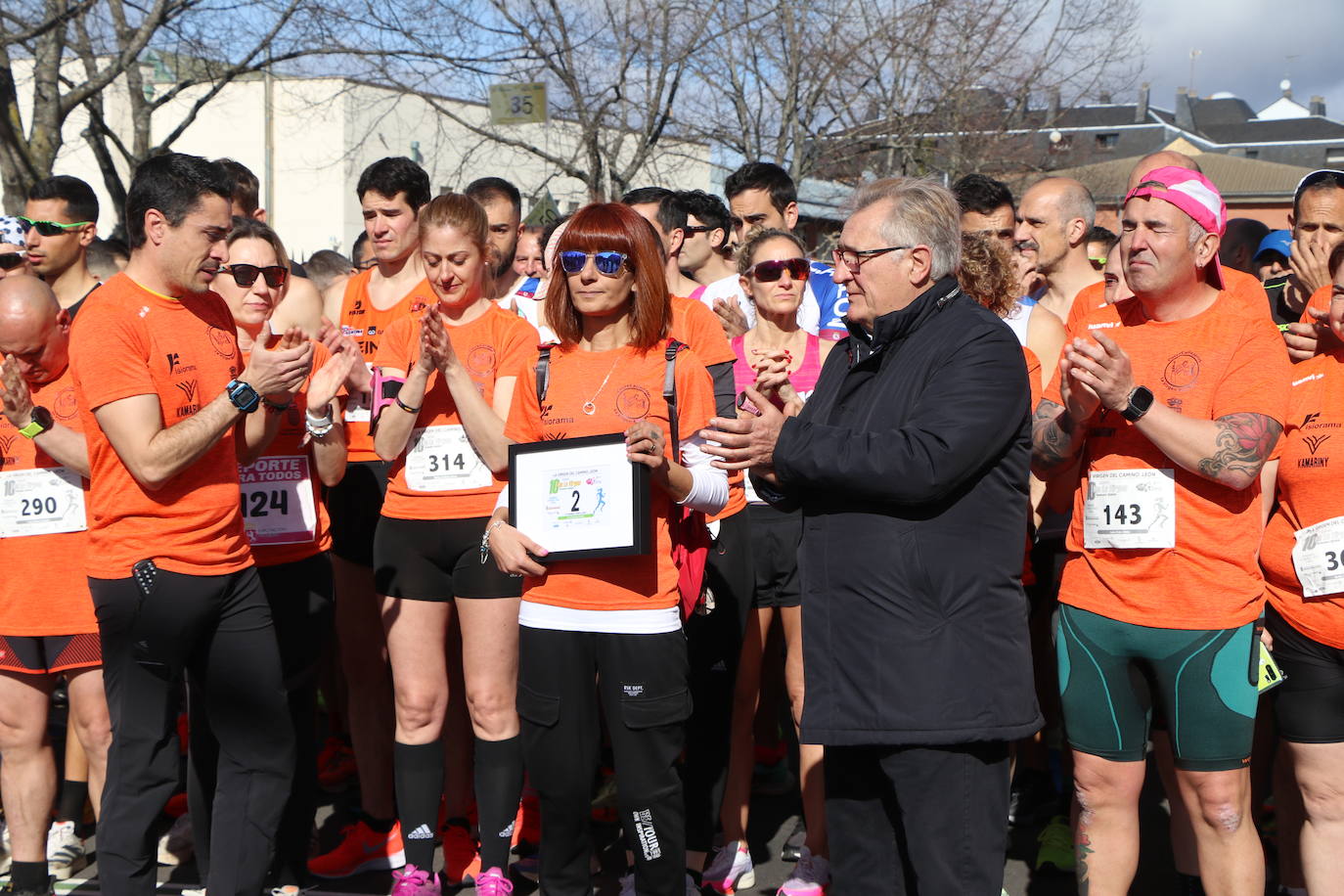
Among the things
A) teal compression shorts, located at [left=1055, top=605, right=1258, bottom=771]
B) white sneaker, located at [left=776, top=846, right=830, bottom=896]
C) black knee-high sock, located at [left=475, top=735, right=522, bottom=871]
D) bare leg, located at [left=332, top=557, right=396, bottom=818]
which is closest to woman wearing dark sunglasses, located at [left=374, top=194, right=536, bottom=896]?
black knee-high sock, located at [left=475, top=735, right=522, bottom=871]

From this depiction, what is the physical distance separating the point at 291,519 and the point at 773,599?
1.84 metres

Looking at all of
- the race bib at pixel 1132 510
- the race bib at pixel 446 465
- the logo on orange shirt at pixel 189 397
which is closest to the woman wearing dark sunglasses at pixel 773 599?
the race bib at pixel 446 465

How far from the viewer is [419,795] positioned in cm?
441

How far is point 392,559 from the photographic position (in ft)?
14.4

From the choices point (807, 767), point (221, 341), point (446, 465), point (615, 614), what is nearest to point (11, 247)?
point (221, 341)

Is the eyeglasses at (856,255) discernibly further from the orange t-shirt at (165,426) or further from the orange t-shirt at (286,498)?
the orange t-shirt at (286,498)

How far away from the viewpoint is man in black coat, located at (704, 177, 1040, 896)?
9.37 ft

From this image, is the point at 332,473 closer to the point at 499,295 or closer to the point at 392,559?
the point at 392,559

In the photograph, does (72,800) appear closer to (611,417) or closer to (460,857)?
(460,857)

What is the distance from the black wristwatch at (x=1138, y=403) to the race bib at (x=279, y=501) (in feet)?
9.36

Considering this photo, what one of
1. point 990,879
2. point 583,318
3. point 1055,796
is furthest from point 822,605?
point 1055,796

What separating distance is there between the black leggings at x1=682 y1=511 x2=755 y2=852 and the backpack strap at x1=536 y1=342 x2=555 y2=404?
928 mm

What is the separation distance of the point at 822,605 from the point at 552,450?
962 millimetres

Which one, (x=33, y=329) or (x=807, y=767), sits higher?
(x=33, y=329)
